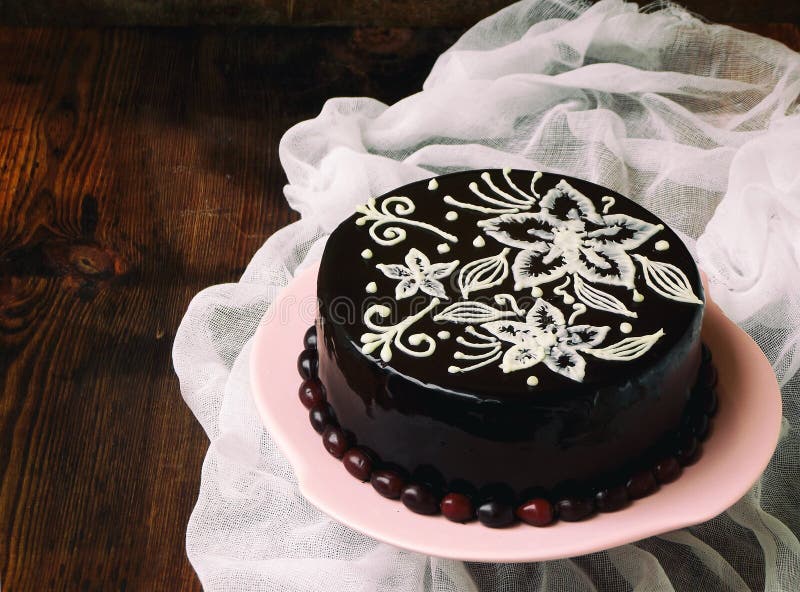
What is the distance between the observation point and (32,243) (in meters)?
2.06

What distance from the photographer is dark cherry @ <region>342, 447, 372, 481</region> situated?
1386 millimetres

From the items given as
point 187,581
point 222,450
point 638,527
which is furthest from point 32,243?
point 638,527

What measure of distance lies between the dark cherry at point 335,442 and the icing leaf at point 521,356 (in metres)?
0.26

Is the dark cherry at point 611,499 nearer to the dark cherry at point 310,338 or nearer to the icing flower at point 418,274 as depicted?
the icing flower at point 418,274

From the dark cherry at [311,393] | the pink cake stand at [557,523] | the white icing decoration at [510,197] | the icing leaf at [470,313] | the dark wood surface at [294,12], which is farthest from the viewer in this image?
the dark wood surface at [294,12]

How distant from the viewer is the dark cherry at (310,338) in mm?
1586

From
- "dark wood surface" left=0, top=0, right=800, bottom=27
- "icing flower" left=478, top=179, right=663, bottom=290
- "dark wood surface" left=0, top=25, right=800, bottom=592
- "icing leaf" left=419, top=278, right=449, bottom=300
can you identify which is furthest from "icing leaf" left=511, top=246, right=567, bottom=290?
"dark wood surface" left=0, top=0, right=800, bottom=27

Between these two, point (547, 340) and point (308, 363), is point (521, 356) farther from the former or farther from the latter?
point (308, 363)

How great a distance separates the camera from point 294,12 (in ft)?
9.16

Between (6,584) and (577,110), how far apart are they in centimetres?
141

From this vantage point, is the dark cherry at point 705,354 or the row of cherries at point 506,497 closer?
the row of cherries at point 506,497

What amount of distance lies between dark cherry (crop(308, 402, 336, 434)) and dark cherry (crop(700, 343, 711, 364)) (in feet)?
1.81

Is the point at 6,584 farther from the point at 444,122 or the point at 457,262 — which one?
the point at 444,122

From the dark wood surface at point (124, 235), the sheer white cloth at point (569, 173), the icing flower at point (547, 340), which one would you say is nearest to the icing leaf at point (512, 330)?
the icing flower at point (547, 340)
